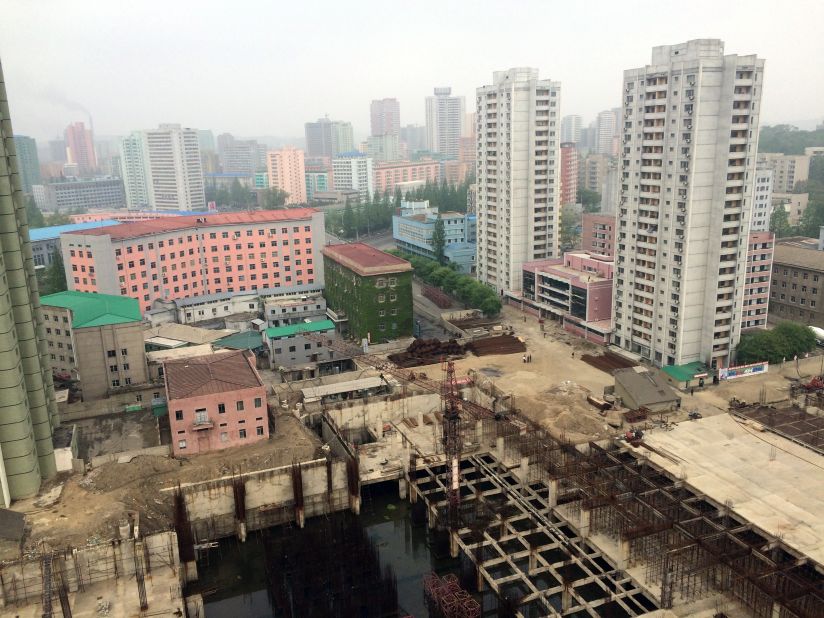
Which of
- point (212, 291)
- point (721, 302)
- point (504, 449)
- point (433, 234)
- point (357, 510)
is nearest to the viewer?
point (357, 510)

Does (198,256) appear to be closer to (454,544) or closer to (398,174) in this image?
(454,544)

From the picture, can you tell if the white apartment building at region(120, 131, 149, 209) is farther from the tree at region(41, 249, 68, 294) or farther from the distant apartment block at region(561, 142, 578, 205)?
the distant apartment block at region(561, 142, 578, 205)

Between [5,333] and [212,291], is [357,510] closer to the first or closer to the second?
[5,333]

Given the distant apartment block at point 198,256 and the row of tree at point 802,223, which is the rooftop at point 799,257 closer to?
the row of tree at point 802,223

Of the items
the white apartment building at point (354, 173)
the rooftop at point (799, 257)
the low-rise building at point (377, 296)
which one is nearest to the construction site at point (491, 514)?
the low-rise building at point (377, 296)

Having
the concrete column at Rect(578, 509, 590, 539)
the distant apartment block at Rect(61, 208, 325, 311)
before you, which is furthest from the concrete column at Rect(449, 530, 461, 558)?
the distant apartment block at Rect(61, 208, 325, 311)

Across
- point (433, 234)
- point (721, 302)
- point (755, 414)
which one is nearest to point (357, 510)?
point (755, 414)
